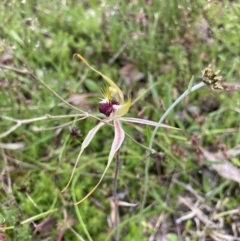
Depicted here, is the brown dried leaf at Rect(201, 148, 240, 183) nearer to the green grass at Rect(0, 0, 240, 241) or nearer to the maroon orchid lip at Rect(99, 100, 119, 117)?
the green grass at Rect(0, 0, 240, 241)

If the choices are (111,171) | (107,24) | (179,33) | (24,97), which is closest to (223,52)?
(179,33)

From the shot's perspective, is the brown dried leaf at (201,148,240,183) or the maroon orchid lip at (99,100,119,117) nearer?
the maroon orchid lip at (99,100,119,117)

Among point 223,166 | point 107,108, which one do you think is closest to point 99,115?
point 223,166

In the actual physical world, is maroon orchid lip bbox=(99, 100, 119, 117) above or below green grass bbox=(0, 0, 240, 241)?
above

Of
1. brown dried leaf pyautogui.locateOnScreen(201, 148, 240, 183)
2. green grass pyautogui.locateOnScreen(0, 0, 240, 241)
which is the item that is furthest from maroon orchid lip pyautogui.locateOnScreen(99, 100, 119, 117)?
brown dried leaf pyautogui.locateOnScreen(201, 148, 240, 183)

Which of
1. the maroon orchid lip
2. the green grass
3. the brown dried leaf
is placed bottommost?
the brown dried leaf

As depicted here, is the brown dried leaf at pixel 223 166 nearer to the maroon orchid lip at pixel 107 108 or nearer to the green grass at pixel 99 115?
the green grass at pixel 99 115

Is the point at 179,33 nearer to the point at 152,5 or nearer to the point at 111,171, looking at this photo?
the point at 152,5
